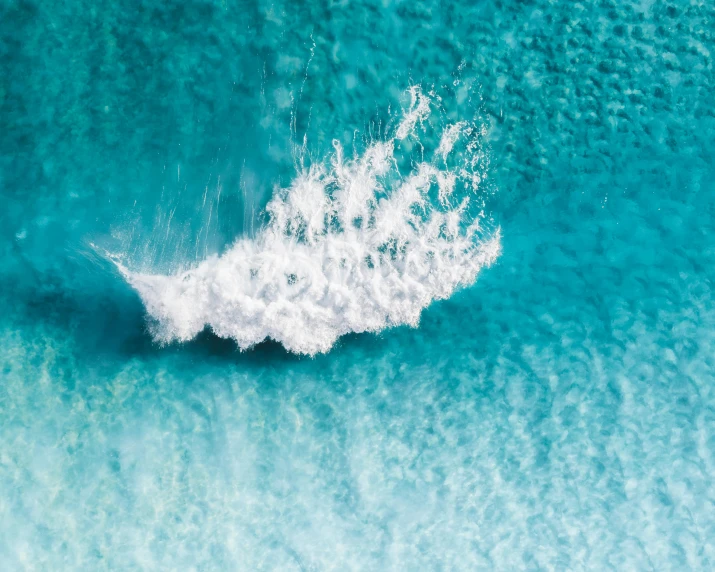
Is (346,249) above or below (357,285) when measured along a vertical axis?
above

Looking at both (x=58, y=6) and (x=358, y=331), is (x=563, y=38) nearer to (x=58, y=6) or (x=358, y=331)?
(x=358, y=331)

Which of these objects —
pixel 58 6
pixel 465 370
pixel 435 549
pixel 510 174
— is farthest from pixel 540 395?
pixel 58 6

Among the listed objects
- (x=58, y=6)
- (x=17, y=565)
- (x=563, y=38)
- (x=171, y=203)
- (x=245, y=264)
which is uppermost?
(x=58, y=6)

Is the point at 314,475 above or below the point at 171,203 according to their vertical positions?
below
